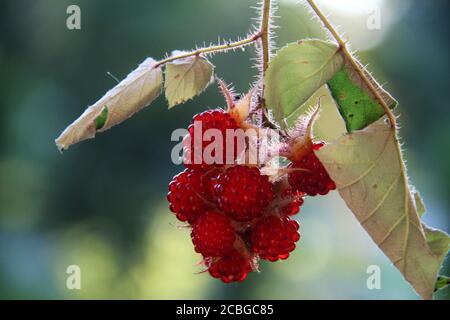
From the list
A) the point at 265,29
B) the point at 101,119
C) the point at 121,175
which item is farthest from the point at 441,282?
the point at 121,175

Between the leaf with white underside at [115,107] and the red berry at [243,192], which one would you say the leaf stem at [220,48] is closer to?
the leaf with white underside at [115,107]

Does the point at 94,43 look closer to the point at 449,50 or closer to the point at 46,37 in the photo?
the point at 46,37

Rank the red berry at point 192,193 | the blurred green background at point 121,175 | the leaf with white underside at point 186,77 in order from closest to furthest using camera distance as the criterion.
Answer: the red berry at point 192,193 < the leaf with white underside at point 186,77 < the blurred green background at point 121,175

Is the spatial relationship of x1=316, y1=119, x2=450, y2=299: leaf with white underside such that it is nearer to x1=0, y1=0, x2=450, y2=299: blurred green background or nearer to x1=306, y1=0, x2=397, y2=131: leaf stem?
x1=306, y1=0, x2=397, y2=131: leaf stem

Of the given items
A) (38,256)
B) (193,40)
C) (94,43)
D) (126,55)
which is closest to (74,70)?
(94,43)

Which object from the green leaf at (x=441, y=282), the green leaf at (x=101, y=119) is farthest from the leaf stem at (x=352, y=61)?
the green leaf at (x=101, y=119)
